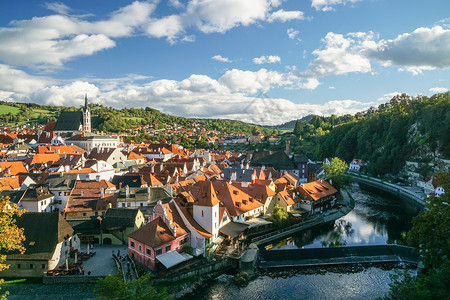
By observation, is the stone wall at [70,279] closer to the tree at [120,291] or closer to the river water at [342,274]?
the tree at [120,291]

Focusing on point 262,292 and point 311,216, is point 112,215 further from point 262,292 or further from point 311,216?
point 311,216

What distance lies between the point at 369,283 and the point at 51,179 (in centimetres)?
3920

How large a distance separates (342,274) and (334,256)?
2637mm

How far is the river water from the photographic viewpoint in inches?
950

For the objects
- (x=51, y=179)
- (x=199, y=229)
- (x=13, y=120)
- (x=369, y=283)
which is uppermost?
(x=13, y=120)

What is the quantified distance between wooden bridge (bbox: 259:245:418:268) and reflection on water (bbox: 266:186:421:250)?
10.9 ft

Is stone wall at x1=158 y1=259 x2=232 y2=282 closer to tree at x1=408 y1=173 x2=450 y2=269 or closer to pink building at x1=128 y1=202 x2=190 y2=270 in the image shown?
pink building at x1=128 y1=202 x2=190 y2=270

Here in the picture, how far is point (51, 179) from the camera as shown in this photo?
4153cm

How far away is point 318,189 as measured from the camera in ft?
152

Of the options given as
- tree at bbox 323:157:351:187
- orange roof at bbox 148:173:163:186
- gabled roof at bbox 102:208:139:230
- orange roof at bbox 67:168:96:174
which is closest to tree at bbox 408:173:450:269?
gabled roof at bbox 102:208:139:230

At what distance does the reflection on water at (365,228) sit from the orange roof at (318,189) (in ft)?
13.6

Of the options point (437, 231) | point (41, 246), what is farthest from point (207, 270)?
point (437, 231)

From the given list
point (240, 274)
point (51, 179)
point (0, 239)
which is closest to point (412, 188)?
point (240, 274)

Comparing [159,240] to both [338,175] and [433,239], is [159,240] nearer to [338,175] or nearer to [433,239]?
[433,239]
